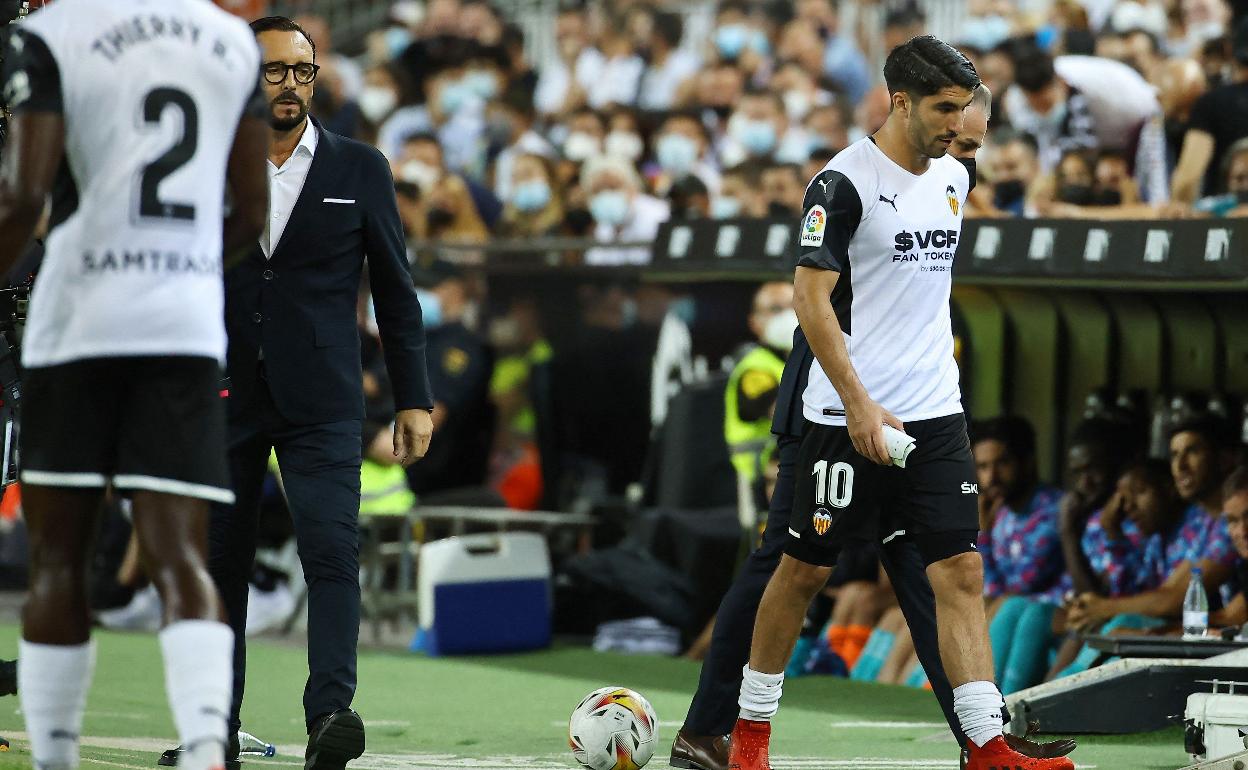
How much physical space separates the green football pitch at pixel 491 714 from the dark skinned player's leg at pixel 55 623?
1.53m

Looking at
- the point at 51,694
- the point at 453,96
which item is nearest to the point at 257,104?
the point at 51,694

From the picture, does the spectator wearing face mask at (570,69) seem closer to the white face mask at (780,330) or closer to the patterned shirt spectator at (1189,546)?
the white face mask at (780,330)

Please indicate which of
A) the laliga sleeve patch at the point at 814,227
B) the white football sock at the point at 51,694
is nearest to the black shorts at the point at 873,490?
the laliga sleeve patch at the point at 814,227

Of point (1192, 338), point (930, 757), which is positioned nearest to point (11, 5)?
point (930, 757)

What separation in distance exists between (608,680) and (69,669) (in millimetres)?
6285

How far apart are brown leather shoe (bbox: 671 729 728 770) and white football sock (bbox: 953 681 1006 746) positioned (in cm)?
83

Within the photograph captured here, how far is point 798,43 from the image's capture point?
16.6 meters

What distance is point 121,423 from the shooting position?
15.1 ft

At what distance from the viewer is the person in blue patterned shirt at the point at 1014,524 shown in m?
10.1

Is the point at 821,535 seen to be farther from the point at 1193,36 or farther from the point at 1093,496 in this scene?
the point at 1193,36

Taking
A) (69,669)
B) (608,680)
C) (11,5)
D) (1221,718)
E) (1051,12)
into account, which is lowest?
(608,680)

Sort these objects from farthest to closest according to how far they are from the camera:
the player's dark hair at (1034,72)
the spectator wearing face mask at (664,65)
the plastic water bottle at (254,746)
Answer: the spectator wearing face mask at (664,65), the player's dark hair at (1034,72), the plastic water bottle at (254,746)

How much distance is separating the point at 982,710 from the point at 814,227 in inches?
55.8

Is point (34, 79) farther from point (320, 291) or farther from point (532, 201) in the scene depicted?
point (532, 201)
